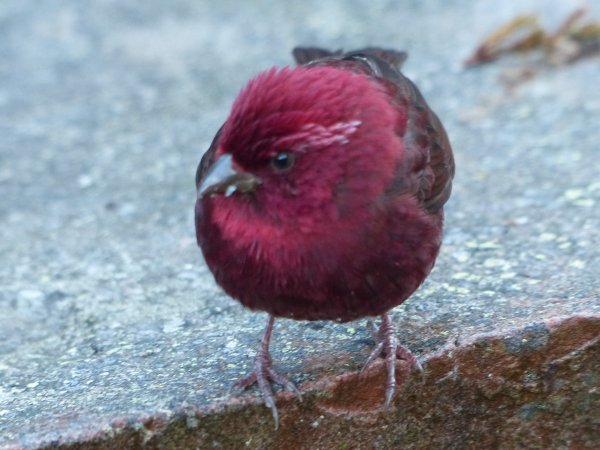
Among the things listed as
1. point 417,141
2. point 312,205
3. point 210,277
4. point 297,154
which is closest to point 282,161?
point 297,154

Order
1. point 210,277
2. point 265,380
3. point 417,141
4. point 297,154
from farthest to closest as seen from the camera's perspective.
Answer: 1. point 210,277
2. point 417,141
3. point 265,380
4. point 297,154

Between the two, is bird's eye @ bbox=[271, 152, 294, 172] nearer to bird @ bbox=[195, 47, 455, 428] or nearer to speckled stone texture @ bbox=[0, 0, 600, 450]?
bird @ bbox=[195, 47, 455, 428]

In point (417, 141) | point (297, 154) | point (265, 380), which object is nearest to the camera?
point (297, 154)

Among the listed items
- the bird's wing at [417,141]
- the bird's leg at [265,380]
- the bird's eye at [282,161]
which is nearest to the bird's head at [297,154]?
the bird's eye at [282,161]

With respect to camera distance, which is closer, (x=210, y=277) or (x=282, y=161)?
(x=282, y=161)

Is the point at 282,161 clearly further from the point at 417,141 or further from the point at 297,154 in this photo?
the point at 417,141

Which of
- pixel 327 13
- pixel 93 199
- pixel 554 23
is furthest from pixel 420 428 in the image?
pixel 327 13

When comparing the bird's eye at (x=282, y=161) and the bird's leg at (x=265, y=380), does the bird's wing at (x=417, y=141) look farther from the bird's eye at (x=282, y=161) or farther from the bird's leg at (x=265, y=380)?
the bird's leg at (x=265, y=380)

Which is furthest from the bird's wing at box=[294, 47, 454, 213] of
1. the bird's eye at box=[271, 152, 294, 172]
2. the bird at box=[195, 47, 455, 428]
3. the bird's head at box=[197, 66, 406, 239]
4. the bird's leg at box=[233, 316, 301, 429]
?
the bird's leg at box=[233, 316, 301, 429]
